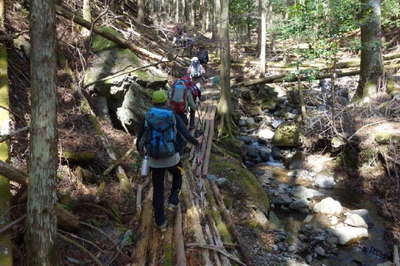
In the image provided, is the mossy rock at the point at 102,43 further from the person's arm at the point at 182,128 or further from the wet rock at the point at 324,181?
the wet rock at the point at 324,181

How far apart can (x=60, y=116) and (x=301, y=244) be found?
6565 millimetres

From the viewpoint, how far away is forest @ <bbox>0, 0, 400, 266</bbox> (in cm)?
404

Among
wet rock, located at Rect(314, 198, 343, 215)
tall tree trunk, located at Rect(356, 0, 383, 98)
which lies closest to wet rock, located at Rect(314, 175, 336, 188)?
wet rock, located at Rect(314, 198, 343, 215)

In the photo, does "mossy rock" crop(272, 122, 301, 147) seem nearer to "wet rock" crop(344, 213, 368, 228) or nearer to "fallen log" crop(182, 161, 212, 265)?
"wet rock" crop(344, 213, 368, 228)

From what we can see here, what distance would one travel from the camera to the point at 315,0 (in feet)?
37.8

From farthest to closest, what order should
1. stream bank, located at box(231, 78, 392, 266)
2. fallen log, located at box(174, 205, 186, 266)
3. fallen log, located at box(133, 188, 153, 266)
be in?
stream bank, located at box(231, 78, 392, 266) → fallen log, located at box(133, 188, 153, 266) → fallen log, located at box(174, 205, 186, 266)

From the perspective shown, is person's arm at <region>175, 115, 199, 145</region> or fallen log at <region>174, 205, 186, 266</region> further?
person's arm at <region>175, 115, 199, 145</region>

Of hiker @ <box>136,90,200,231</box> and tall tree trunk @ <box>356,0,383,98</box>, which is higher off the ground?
tall tree trunk @ <box>356,0,383,98</box>

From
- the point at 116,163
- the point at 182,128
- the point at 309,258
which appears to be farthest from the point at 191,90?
the point at 309,258

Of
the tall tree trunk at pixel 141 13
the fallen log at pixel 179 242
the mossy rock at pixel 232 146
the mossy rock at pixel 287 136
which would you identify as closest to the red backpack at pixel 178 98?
the fallen log at pixel 179 242

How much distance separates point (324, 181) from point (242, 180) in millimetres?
4001

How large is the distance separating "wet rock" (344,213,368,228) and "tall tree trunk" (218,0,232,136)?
6.01m

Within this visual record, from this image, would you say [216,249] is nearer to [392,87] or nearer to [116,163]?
[116,163]

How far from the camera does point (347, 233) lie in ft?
29.0
